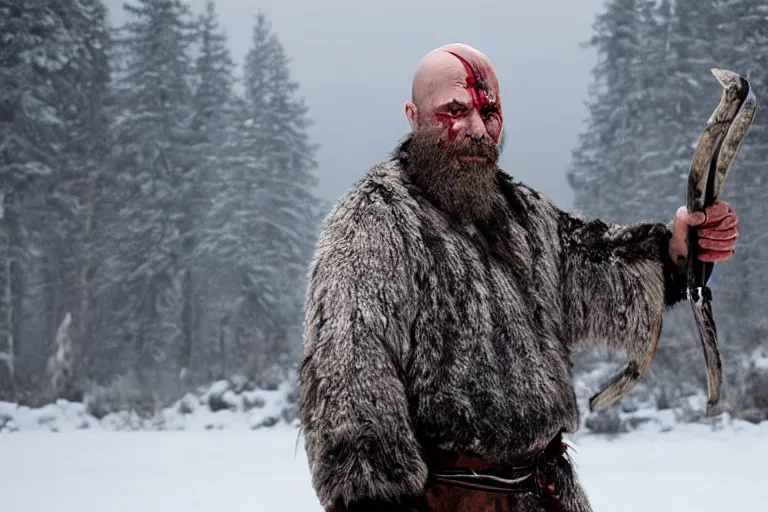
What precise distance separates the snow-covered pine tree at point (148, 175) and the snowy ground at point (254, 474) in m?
9.70

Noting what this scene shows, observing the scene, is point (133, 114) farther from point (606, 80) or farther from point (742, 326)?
point (742, 326)

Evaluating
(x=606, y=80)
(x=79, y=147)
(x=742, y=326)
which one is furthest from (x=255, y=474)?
(x=606, y=80)

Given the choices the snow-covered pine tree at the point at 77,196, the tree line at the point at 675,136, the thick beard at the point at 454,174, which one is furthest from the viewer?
the snow-covered pine tree at the point at 77,196

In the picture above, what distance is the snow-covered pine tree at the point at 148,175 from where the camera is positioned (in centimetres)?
2042

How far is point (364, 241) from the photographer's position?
2078mm

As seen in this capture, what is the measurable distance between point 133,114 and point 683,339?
48.0 ft

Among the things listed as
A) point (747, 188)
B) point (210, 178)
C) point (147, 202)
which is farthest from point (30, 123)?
point (747, 188)

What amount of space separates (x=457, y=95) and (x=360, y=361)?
2.97 feet

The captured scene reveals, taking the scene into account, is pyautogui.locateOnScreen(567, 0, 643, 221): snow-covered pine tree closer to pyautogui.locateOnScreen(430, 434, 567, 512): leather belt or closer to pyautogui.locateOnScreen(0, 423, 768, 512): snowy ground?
pyautogui.locateOnScreen(0, 423, 768, 512): snowy ground

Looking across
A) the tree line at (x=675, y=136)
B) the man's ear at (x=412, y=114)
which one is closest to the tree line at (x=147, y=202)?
the tree line at (x=675, y=136)

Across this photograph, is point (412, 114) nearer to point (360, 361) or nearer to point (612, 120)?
point (360, 361)

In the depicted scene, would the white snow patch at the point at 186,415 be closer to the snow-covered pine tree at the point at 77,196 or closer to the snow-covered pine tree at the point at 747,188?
the snow-covered pine tree at the point at 77,196

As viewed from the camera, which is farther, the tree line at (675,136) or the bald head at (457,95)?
the tree line at (675,136)

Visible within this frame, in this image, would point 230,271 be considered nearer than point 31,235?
No
